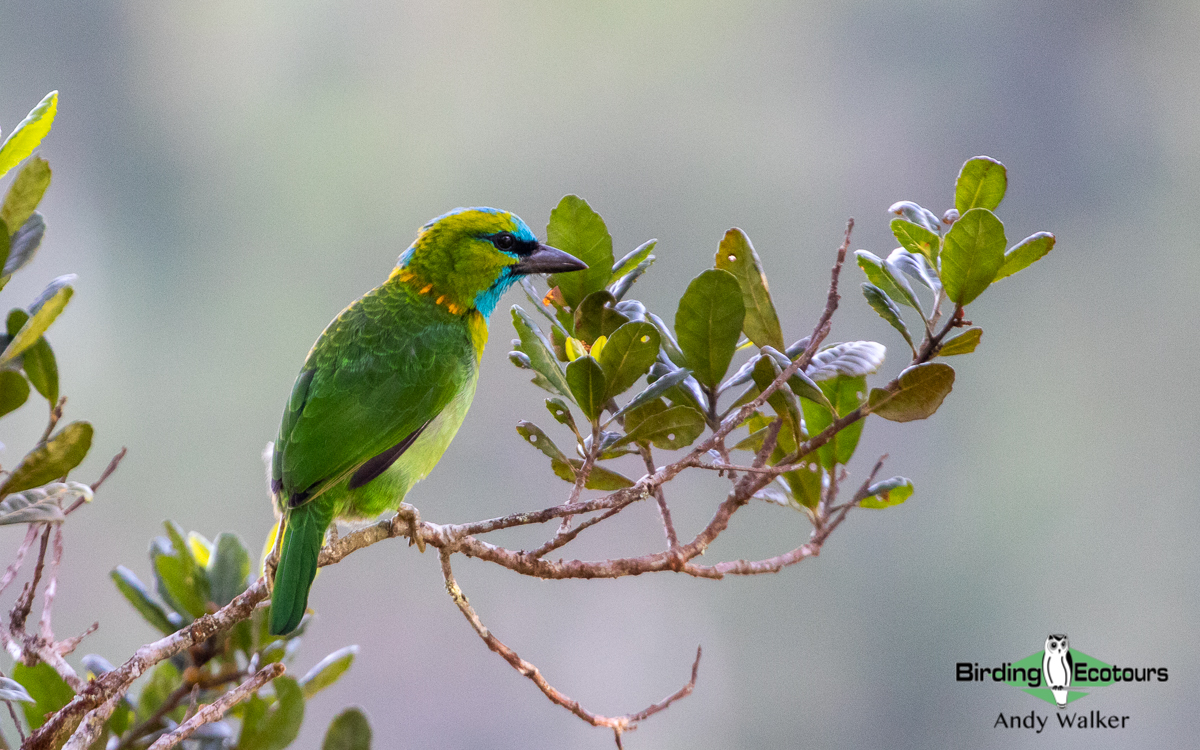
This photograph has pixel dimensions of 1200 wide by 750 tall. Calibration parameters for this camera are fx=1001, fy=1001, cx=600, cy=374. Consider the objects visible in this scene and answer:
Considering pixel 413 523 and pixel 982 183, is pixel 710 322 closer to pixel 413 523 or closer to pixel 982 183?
pixel 982 183

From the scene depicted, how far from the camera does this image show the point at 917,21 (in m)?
6.72

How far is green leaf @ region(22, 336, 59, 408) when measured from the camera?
1.42 meters

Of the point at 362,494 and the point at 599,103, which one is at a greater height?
the point at 599,103

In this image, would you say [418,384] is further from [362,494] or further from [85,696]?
[85,696]

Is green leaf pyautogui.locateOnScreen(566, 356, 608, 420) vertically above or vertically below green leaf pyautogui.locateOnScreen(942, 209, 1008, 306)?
below

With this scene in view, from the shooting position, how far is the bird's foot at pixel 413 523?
144 centimetres

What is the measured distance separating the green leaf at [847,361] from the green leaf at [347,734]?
38.2 inches

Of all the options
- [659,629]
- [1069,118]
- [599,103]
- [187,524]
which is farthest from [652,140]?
[187,524]

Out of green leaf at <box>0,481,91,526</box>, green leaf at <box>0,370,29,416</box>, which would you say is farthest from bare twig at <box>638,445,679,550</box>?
green leaf at <box>0,370,29,416</box>

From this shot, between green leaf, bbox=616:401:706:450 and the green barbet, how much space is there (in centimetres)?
28

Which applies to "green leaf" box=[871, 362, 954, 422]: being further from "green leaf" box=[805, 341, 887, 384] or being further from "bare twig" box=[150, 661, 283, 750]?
"bare twig" box=[150, 661, 283, 750]

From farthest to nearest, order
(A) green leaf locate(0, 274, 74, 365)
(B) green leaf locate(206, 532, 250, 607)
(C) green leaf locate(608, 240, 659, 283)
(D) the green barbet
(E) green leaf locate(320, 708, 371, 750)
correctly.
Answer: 1. (B) green leaf locate(206, 532, 250, 607)
2. (E) green leaf locate(320, 708, 371, 750)
3. (D) the green barbet
4. (C) green leaf locate(608, 240, 659, 283)
5. (A) green leaf locate(0, 274, 74, 365)

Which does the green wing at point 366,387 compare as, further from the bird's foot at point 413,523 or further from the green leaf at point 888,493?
the green leaf at point 888,493

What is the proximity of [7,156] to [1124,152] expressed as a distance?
6557 mm
